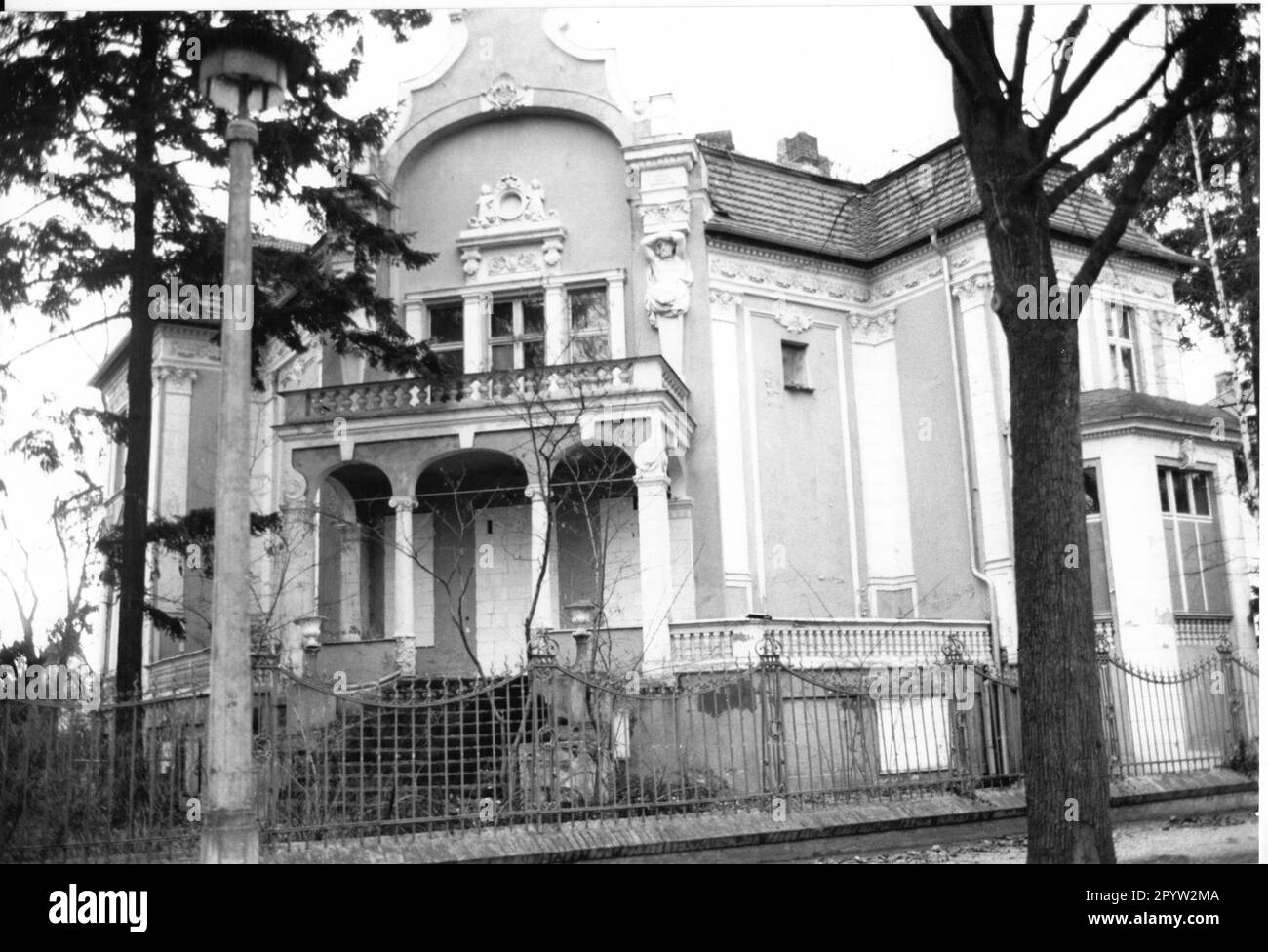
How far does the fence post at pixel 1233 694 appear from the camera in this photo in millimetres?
11810

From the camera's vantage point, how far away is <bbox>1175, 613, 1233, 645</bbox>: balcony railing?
45.6ft

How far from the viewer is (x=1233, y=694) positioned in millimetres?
12172

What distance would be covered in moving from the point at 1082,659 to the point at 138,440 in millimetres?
8230

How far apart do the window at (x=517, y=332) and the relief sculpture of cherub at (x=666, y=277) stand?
1449 millimetres

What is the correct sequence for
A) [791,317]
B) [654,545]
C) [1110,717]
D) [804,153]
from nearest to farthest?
[1110,717] → [654,545] → [791,317] → [804,153]

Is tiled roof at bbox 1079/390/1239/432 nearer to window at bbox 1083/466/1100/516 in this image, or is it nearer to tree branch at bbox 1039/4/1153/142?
window at bbox 1083/466/1100/516

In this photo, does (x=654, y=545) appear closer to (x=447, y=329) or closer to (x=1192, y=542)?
(x=447, y=329)

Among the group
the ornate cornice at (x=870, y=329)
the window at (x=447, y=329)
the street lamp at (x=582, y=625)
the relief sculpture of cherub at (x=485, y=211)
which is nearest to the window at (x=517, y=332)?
the window at (x=447, y=329)

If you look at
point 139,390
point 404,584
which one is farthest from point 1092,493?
point 139,390

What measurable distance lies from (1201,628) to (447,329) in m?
9.75

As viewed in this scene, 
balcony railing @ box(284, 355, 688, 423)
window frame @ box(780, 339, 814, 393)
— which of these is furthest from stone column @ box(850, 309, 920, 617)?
balcony railing @ box(284, 355, 688, 423)

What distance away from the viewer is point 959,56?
797 cm
